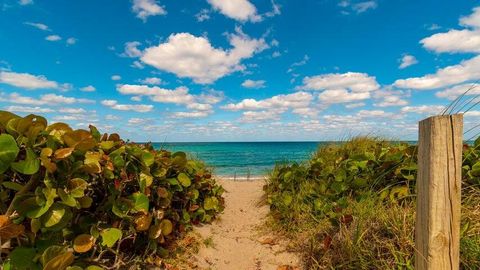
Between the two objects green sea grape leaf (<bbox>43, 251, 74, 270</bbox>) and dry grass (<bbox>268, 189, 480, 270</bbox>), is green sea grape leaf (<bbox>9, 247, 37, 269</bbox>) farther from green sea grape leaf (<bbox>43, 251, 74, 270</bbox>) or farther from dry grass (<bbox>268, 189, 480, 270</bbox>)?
dry grass (<bbox>268, 189, 480, 270</bbox>)

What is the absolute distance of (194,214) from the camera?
15.4 ft

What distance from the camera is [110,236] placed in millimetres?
2643

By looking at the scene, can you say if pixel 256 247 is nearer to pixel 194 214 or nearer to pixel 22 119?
pixel 194 214

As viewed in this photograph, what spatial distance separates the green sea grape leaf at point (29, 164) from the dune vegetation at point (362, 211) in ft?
8.66

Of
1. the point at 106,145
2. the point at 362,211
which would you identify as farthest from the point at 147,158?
the point at 362,211

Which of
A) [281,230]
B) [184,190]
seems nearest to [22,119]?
[184,190]

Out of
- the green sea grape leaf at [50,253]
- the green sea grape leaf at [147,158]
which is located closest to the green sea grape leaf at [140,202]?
the green sea grape leaf at [147,158]

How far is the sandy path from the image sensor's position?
400 centimetres

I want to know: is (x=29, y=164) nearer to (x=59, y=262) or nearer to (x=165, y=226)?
(x=59, y=262)

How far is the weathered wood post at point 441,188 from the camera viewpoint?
2064 millimetres

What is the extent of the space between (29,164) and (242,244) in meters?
3.11

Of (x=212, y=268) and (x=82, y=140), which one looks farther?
(x=212, y=268)

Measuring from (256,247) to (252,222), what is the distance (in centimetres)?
103

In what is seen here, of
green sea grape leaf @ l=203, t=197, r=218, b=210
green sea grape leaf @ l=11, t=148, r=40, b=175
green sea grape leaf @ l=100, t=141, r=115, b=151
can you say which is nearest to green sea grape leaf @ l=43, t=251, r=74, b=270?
green sea grape leaf @ l=11, t=148, r=40, b=175
